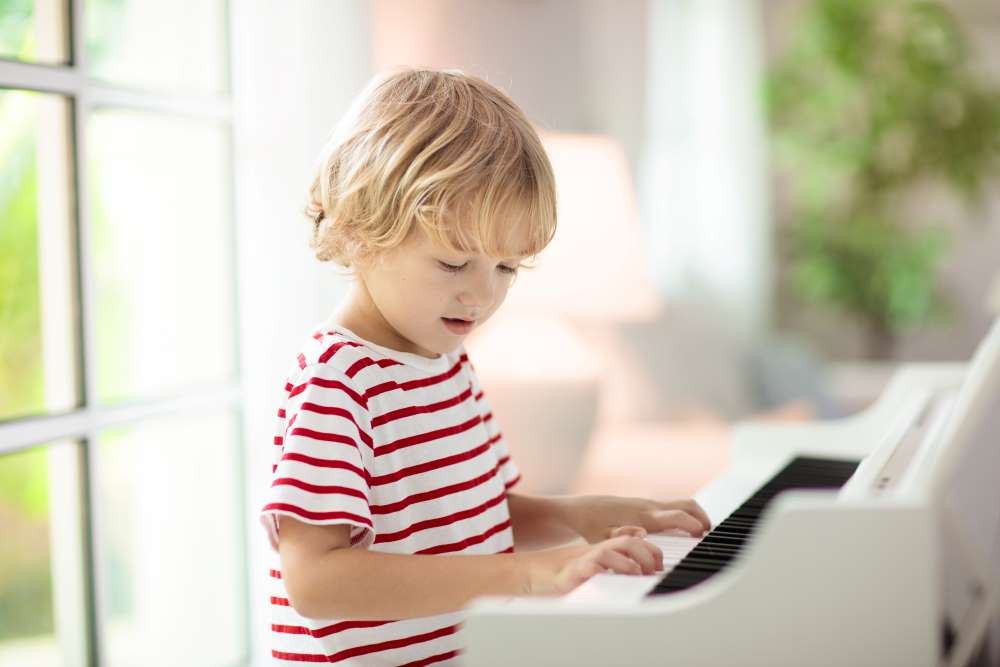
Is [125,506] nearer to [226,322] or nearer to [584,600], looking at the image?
[226,322]

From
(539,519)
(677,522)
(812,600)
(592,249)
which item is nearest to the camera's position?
(812,600)

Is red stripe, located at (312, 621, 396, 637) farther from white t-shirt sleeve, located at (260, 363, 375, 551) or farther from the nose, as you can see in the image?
the nose

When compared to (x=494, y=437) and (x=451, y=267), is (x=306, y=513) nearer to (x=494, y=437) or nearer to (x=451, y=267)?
(x=451, y=267)

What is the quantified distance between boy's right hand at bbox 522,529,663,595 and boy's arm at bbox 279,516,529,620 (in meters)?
0.01

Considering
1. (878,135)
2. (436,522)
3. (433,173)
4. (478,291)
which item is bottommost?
(436,522)

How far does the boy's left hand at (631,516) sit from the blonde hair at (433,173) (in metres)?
0.31

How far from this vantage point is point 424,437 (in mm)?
1090

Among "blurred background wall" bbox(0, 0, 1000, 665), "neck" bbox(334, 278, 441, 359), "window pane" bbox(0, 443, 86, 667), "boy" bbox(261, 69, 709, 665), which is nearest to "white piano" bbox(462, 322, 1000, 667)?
"boy" bbox(261, 69, 709, 665)

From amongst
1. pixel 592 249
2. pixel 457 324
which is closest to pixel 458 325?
pixel 457 324

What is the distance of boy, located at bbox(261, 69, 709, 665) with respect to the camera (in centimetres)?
92

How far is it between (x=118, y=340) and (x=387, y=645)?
79cm

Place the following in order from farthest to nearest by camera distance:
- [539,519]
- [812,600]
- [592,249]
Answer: [592,249] → [539,519] → [812,600]

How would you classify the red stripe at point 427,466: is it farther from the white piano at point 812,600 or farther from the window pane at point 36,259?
the window pane at point 36,259

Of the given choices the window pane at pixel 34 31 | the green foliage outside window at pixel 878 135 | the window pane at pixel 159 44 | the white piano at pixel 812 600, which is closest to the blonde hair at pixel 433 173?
the white piano at pixel 812 600
